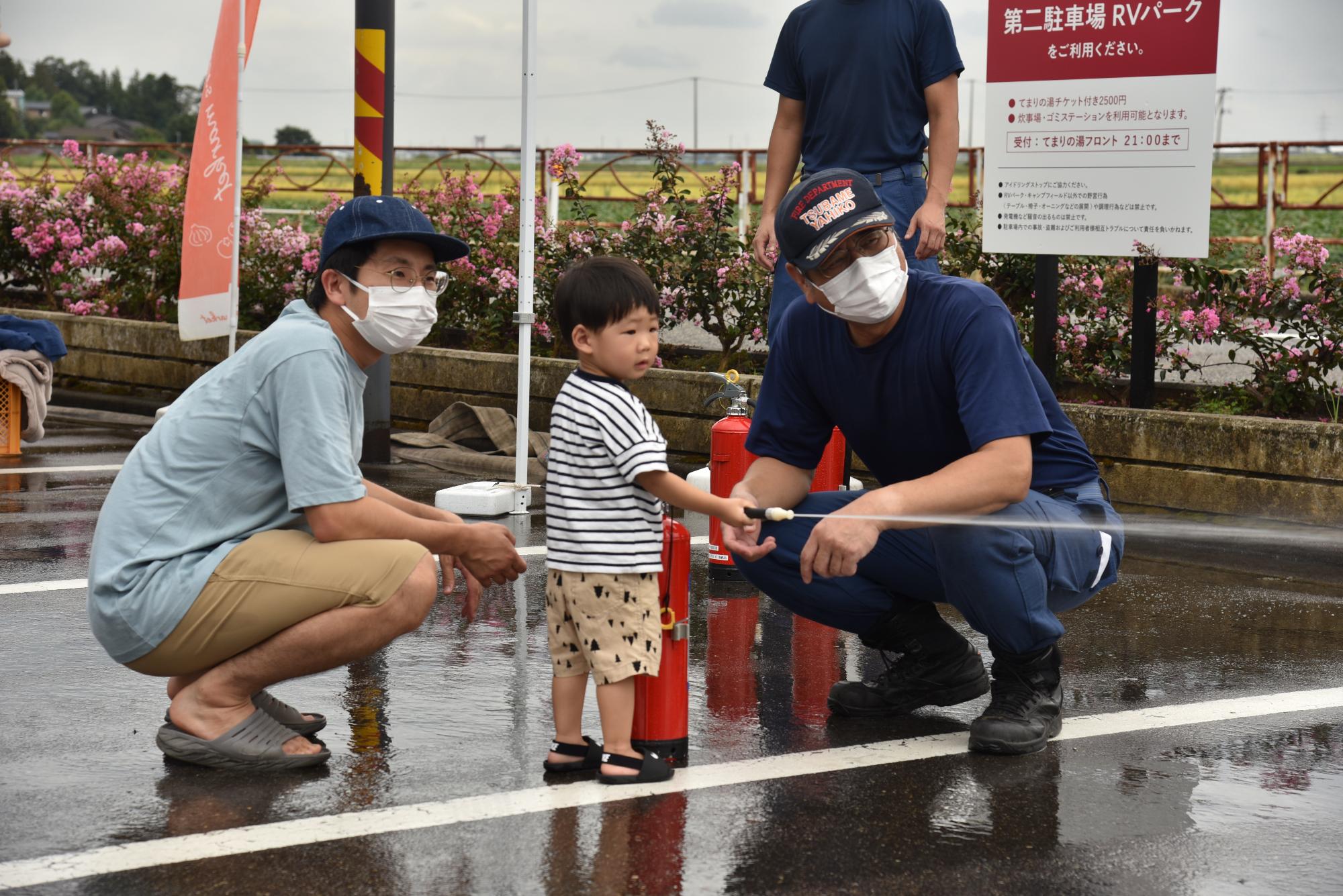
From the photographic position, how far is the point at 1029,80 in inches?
305

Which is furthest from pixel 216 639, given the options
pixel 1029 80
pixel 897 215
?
pixel 1029 80

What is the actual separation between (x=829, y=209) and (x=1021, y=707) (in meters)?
1.31

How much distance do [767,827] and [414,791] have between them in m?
0.79

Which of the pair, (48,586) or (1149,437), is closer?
(48,586)

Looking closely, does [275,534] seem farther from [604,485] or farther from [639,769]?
[639,769]

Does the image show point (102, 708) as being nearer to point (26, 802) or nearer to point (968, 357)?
point (26, 802)

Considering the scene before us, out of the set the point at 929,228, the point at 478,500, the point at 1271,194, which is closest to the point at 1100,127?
the point at 929,228

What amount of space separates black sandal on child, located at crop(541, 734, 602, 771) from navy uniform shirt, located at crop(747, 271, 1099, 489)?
38.5 inches

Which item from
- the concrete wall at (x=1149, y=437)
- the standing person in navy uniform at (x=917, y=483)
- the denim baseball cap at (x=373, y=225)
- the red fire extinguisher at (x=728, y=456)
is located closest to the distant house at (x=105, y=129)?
the concrete wall at (x=1149, y=437)

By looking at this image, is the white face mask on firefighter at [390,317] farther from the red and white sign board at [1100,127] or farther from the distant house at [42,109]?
the distant house at [42,109]

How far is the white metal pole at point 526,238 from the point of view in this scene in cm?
690

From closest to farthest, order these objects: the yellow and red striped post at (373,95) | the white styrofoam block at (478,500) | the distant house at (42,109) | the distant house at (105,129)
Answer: the white styrofoam block at (478,500)
the yellow and red striped post at (373,95)
the distant house at (105,129)
the distant house at (42,109)

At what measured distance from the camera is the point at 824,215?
12.6 ft

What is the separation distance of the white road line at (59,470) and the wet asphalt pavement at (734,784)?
2.94m
